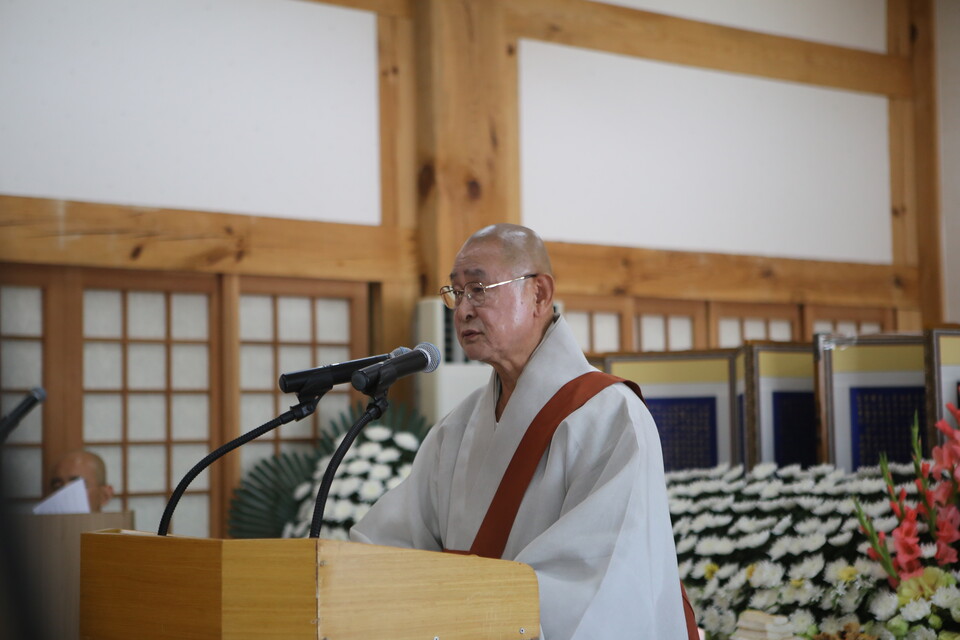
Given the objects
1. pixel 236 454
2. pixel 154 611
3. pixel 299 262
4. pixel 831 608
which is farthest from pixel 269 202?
pixel 154 611

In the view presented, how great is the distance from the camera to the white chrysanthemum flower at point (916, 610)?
7.51ft

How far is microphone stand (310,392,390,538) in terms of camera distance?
149cm

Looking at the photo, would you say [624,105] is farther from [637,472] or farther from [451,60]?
[637,472]

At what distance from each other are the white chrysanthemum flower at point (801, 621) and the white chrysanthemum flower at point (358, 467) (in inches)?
91.8

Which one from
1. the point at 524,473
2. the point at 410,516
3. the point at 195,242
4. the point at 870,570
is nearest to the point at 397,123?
the point at 195,242

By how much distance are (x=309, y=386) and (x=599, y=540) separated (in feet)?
1.81

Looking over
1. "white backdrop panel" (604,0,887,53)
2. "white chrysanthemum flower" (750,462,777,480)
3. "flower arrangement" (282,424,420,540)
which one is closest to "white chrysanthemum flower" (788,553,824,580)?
"white chrysanthemum flower" (750,462,777,480)

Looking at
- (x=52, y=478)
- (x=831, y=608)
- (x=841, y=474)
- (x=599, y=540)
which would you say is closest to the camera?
(x=599, y=540)

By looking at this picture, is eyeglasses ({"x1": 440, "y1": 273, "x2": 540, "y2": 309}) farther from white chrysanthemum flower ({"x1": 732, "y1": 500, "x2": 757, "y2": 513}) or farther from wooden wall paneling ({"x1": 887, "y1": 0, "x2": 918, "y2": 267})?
wooden wall paneling ({"x1": 887, "y1": 0, "x2": 918, "y2": 267})

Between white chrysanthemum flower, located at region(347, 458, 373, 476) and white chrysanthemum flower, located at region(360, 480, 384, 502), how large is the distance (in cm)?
7

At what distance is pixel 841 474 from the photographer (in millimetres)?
3068

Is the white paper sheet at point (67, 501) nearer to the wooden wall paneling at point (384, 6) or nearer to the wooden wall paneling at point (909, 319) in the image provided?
the wooden wall paneling at point (384, 6)

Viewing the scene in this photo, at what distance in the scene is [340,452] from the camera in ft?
5.02

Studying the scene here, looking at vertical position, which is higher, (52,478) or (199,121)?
(199,121)
